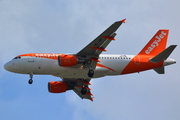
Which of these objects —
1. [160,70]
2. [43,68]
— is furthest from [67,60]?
[160,70]

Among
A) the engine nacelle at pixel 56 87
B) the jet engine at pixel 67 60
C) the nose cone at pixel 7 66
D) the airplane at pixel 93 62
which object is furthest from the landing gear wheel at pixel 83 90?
the nose cone at pixel 7 66

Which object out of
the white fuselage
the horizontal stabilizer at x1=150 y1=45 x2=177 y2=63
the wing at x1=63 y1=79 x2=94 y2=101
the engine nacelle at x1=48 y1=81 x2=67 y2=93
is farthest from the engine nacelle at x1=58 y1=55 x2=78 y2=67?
the horizontal stabilizer at x1=150 y1=45 x2=177 y2=63

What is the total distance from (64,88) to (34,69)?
28.9 feet

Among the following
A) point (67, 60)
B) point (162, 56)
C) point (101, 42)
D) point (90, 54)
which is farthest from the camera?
point (162, 56)

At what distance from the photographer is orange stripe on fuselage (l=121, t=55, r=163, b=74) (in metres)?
52.0

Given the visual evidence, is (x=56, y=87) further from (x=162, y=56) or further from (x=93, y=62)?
(x=162, y=56)

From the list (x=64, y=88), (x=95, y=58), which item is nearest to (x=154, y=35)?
(x=95, y=58)

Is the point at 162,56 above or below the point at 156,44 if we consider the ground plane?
below

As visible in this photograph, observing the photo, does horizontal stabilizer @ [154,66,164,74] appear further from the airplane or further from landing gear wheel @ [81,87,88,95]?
landing gear wheel @ [81,87,88,95]

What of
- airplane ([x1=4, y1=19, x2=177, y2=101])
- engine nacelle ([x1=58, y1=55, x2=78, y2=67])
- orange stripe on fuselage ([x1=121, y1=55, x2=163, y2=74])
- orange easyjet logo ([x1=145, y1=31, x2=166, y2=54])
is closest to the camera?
engine nacelle ([x1=58, y1=55, x2=78, y2=67])

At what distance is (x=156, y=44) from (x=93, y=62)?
11.6 meters

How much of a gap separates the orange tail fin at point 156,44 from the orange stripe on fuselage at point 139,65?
198 centimetres

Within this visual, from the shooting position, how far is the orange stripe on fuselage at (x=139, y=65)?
171 feet

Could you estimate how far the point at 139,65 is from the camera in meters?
52.1
